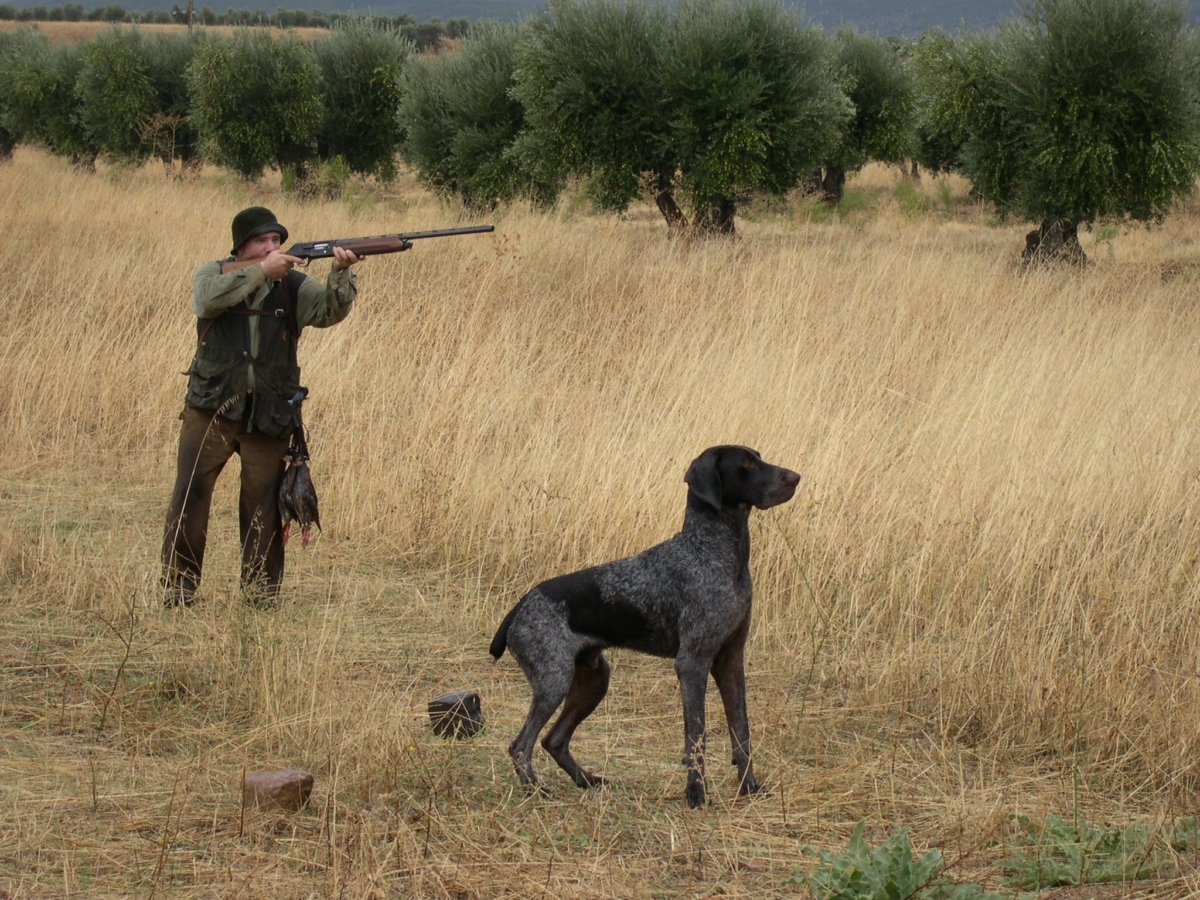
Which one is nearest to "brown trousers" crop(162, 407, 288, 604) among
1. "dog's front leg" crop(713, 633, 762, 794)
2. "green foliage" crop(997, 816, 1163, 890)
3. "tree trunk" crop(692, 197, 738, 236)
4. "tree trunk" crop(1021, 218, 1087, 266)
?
"dog's front leg" crop(713, 633, 762, 794)

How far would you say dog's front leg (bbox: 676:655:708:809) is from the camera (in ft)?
12.0

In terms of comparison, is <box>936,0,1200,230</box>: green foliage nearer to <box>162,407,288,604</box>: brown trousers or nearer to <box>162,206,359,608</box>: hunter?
<box>162,206,359,608</box>: hunter

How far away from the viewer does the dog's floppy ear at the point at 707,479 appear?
3709 mm

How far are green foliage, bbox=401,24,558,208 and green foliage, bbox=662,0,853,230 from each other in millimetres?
2441

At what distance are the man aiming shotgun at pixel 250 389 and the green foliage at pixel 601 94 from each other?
34.8ft

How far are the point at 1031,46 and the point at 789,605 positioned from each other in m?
11.0

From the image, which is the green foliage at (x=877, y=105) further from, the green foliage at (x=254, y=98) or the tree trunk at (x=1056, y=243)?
the green foliage at (x=254, y=98)

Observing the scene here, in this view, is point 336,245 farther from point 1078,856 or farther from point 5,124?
point 5,124

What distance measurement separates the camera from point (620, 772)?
403 centimetres

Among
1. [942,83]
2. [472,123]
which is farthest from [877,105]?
[472,123]

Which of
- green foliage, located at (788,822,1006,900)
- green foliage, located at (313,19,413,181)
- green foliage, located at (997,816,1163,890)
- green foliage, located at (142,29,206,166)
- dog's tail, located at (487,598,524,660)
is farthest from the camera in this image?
green foliage, located at (142,29,206,166)

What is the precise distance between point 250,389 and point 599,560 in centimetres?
177

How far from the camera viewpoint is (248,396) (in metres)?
5.28

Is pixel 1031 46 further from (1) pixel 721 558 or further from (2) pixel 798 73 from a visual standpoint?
(1) pixel 721 558
